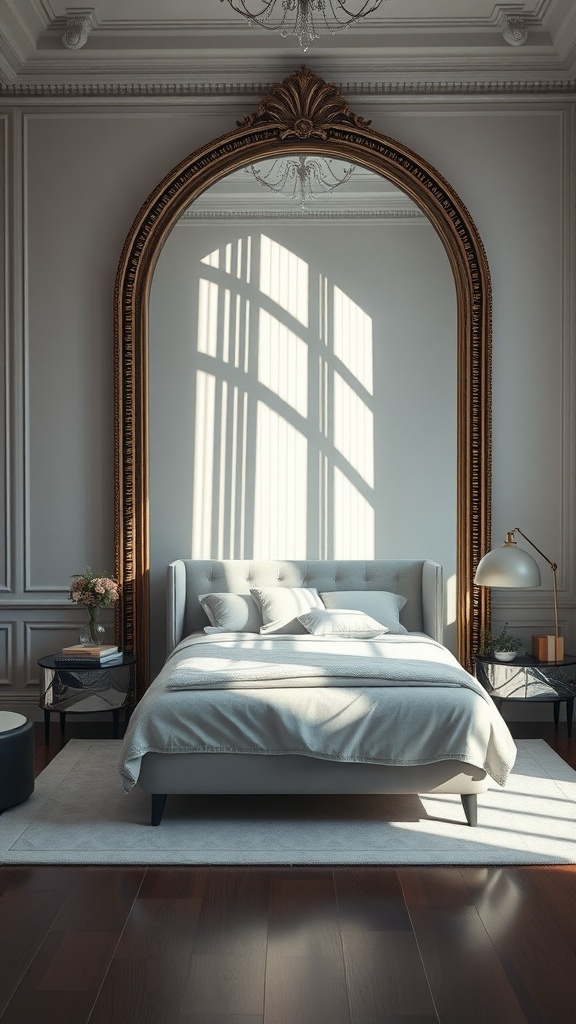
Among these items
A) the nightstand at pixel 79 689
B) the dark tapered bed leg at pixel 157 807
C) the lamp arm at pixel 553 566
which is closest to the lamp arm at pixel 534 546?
the lamp arm at pixel 553 566

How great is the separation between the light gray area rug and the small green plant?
93 centimetres

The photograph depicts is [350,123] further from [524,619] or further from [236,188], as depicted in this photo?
[524,619]

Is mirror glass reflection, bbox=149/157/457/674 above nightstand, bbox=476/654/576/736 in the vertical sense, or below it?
above

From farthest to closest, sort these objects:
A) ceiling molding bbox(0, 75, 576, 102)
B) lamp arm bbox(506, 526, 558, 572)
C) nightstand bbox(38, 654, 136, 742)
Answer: ceiling molding bbox(0, 75, 576, 102) → lamp arm bbox(506, 526, 558, 572) → nightstand bbox(38, 654, 136, 742)

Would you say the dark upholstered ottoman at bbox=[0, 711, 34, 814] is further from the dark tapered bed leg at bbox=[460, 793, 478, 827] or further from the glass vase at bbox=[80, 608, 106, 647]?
the dark tapered bed leg at bbox=[460, 793, 478, 827]

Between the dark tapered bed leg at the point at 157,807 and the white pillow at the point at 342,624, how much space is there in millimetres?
1513

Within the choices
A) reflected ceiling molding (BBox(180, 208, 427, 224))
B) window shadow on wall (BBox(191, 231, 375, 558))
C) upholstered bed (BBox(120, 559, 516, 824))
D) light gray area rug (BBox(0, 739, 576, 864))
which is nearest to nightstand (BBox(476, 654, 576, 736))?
light gray area rug (BBox(0, 739, 576, 864))

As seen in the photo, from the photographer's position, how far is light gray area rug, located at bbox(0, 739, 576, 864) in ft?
10.7

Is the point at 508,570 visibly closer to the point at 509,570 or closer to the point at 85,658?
the point at 509,570

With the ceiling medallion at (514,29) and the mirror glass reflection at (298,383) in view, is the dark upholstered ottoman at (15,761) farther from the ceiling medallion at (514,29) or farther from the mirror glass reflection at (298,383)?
the ceiling medallion at (514,29)

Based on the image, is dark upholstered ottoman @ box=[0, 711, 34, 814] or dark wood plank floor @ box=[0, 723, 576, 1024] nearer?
dark wood plank floor @ box=[0, 723, 576, 1024]

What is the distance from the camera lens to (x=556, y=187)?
5359mm

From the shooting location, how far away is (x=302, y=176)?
18.3ft

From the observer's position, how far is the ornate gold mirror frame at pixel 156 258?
5277 mm
